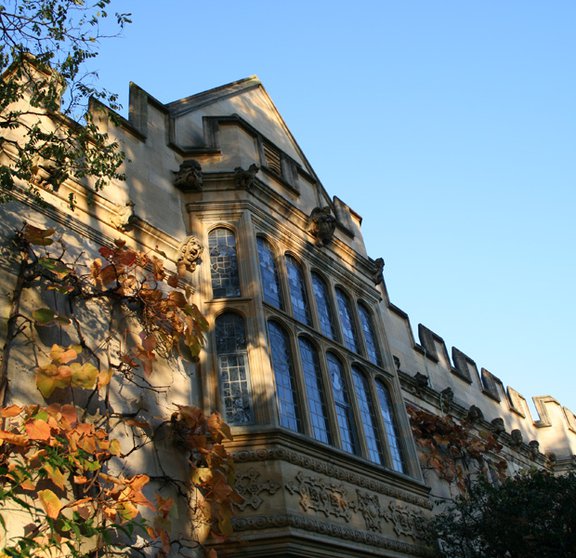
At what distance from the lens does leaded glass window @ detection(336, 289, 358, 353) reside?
12852 millimetres

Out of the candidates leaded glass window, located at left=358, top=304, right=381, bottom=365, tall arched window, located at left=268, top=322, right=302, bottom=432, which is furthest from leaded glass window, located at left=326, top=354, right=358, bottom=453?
leaded glass window, located at left=358, top=304, right=381, bottom=365

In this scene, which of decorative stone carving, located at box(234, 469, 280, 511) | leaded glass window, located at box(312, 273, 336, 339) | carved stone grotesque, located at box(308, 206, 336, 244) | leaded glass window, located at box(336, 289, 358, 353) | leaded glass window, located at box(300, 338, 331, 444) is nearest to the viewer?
decorative stone carving, located at box(234, 469, 280, 511)

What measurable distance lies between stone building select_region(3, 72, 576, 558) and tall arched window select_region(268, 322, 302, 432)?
0.07ft

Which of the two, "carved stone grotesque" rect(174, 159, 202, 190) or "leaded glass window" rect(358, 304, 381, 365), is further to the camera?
"leaded glass window" rect(358, 304, 381, 365)

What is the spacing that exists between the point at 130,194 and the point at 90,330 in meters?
2.85

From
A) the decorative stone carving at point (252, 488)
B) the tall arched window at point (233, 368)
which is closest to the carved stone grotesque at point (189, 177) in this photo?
the tall arched window at point (233, 368)

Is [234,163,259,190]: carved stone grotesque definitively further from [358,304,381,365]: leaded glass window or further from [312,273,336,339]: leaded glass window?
[358,304,381,365]: leaded glass window

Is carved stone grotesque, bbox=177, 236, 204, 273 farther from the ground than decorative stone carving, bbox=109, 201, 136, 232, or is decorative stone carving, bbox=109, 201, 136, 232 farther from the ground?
decorative stone carving, bbox=109, 201, 136, 232

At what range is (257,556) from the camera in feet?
28.6

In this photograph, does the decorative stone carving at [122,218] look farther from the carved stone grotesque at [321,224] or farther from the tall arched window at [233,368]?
the carved stone grotesque at [321,224]

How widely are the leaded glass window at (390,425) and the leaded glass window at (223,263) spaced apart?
335 centimetres

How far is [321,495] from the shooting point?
9641 mm

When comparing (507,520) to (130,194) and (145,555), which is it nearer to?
(145,555)

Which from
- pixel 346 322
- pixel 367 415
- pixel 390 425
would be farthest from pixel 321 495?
pixel 346 322
